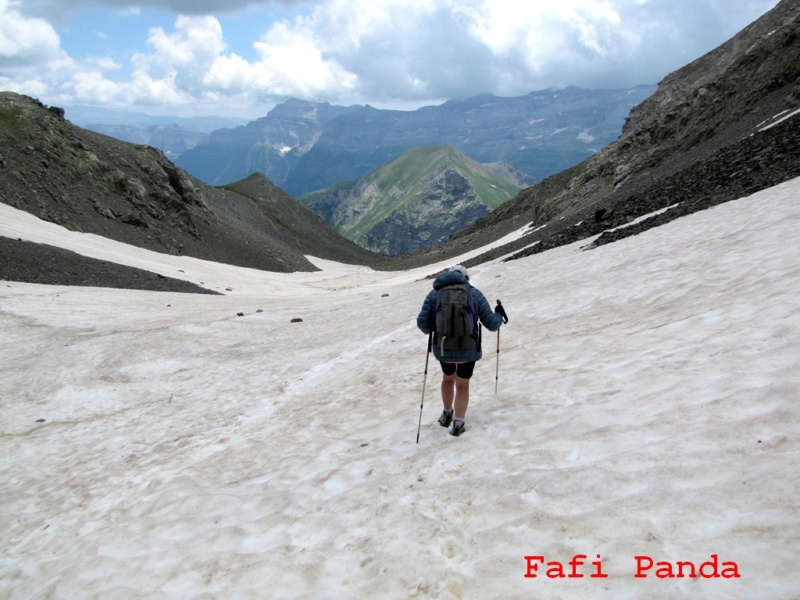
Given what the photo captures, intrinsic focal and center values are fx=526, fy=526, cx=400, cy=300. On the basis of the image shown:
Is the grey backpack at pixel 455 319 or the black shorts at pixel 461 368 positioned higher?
the grey backpack at pixel 455 319

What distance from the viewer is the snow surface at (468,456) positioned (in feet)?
17.6

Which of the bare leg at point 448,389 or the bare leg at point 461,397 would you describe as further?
the bare leg at point 448,389

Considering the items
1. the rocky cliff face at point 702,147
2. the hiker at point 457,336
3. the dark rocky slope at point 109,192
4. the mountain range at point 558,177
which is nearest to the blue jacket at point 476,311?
the hiker at point 457,336

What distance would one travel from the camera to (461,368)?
8383 mm

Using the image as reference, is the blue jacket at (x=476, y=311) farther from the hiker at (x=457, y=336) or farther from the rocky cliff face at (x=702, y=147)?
the rocky cliff face at (x=702, y=147)

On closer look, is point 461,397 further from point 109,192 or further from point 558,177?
point 558,177

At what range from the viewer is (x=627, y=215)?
27.4 metres

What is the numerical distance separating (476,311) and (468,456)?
223cm

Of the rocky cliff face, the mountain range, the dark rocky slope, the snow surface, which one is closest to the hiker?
the snow surface

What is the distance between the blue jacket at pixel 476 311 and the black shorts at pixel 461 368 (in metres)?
0.14

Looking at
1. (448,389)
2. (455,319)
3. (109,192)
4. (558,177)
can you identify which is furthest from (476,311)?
(558,177)

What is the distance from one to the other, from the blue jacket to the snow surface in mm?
1350

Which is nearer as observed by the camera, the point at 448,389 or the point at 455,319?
the point at 455,319

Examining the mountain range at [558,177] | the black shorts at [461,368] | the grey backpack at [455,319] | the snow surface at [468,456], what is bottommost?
the snow surface at [468,456]
